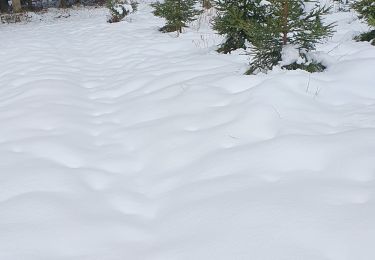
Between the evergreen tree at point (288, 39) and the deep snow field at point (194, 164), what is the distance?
295 millimetres

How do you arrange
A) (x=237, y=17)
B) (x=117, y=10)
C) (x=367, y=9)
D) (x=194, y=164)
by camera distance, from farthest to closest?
(x=117, y=10), (x=237, y=17), (x=367, y=9), (x=194, y=164)

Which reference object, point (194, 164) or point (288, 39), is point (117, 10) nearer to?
point (288, 39)

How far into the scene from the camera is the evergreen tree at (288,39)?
4211mm

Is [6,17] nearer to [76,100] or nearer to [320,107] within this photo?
[76,100]

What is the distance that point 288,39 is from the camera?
4.52m

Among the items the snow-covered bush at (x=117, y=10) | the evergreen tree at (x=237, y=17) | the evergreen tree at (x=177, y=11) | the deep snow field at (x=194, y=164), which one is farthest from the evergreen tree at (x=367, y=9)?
the snow-covered bush at (x=117, y=10)

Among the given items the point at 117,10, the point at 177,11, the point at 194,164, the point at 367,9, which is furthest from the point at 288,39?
the point at 117,10

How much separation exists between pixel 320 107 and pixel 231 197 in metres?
1.55

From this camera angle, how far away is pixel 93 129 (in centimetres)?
368

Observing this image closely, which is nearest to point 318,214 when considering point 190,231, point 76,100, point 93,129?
point 190,231

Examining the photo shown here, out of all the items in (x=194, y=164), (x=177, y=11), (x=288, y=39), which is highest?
(x=177, y=11)

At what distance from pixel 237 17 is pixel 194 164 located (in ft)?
11.2

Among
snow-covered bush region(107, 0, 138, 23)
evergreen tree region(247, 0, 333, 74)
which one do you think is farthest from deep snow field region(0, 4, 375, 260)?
snow-covered bush region(107, 0, 138, 23)

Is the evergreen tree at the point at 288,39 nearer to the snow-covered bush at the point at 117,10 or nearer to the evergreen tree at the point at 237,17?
the evergreen tree at the point at 237,17
